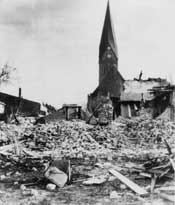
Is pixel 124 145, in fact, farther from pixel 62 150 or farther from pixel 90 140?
pixel 62 150

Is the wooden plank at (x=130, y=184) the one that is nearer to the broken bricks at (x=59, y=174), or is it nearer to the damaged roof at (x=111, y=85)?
the broken bricks at (x=59, y=174)

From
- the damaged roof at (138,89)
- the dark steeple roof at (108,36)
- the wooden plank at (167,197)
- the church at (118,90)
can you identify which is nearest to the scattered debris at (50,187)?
the wooden plank at (167,197)

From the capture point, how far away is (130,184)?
23.0 feet

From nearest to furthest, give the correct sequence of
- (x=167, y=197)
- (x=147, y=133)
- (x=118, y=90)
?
(x=167, y=197) < (x=147, y=133) < (x=118, y=90)

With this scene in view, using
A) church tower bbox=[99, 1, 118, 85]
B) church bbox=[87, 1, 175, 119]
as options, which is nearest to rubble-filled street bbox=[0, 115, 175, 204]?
church bbox=[87, 1, 175, 119]

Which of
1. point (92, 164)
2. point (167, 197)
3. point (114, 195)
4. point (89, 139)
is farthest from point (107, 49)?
point (167, 197)

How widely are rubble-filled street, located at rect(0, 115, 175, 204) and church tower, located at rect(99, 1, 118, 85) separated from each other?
40.5m

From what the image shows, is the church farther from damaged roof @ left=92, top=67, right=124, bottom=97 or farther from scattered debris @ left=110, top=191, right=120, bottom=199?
scattered debris @ left=110, top=191, right=120, bottom=199

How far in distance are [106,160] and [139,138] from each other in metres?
5.53

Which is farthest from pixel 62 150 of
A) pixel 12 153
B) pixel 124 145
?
pixel 124 145

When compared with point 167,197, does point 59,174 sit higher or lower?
higher

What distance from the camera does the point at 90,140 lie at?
47.8 ft

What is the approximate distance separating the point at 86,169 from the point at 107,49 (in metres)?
48.7

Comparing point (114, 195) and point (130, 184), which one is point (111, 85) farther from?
point (114, 195)
